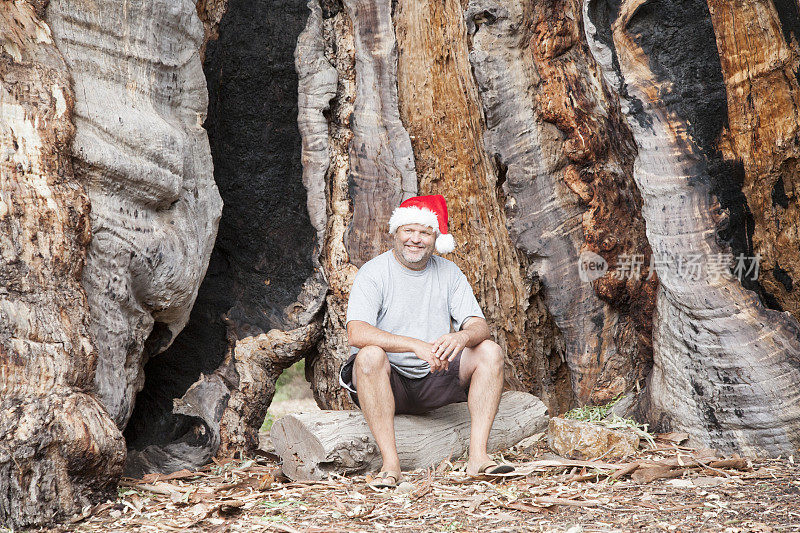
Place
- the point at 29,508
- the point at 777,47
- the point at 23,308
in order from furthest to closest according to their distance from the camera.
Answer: the point at 777,47, the point at 23,308, the point at 29,508

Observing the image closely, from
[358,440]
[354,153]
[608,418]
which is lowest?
[608,418]

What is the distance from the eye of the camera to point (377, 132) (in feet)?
14.9

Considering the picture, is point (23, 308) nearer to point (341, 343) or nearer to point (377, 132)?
point (341, 343)

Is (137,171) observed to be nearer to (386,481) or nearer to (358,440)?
(358,440)

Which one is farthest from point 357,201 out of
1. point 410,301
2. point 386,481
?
point 386,481

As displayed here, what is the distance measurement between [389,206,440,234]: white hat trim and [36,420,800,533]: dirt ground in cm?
122

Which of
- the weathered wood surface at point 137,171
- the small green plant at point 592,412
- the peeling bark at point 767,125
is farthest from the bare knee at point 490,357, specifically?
the weathered wood surface at point 137,171

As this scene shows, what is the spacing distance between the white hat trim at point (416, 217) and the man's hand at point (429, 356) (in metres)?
0.67

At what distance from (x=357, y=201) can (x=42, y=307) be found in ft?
6.43

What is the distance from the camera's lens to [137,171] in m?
3.64

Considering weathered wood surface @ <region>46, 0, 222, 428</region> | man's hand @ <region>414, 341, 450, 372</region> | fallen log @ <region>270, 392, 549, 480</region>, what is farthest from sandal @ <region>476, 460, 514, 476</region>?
weathered wood surface @ <region>46, 0, 222, 428</region>

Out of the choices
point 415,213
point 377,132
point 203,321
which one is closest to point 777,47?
point 415,213

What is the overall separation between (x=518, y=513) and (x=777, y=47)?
2.47m

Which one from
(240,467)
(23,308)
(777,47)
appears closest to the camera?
(23,308)
